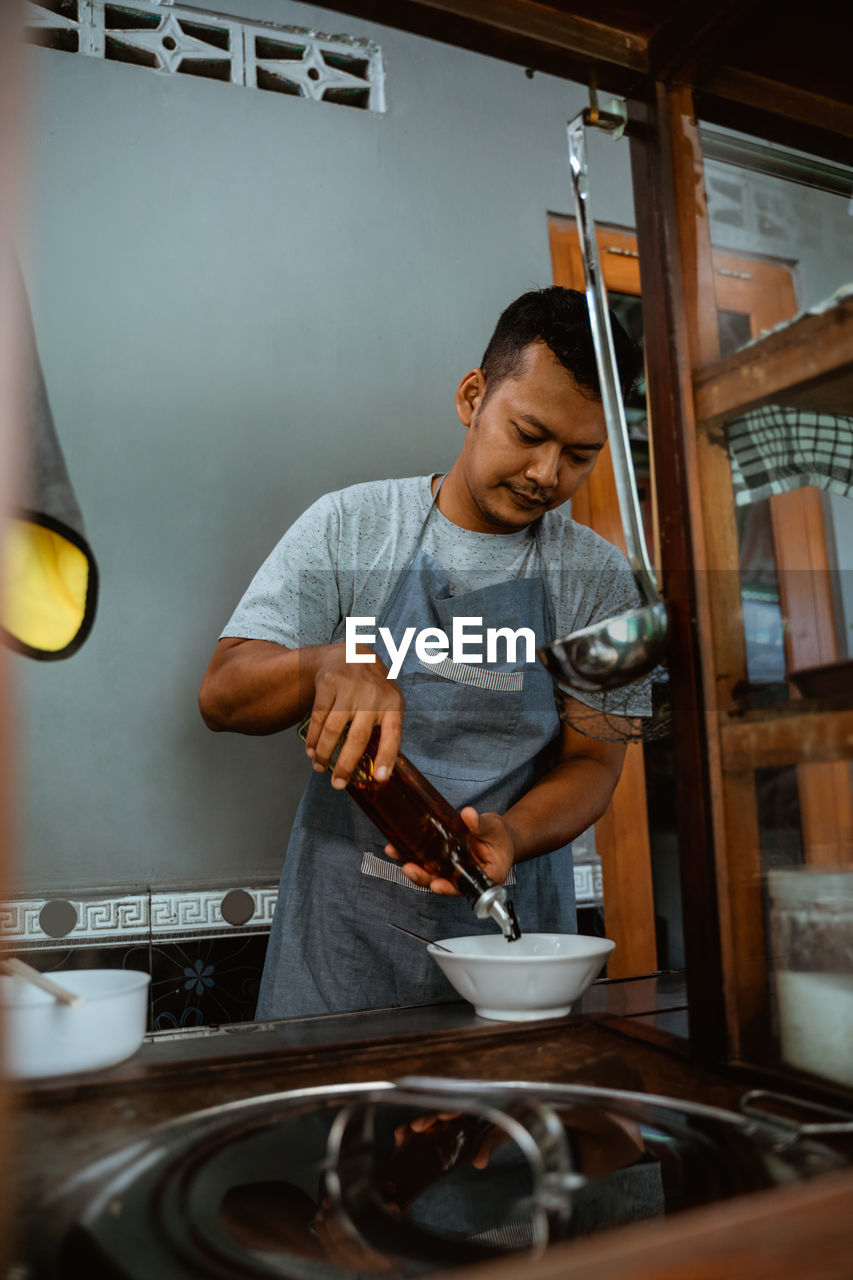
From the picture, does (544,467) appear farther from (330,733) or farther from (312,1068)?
(312,1068)

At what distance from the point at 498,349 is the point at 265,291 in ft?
2.62

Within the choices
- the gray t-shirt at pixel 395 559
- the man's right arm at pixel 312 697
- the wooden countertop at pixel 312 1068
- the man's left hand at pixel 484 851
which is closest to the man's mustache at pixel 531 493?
the gray t-shirt at pixel 395 559

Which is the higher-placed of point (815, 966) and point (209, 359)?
point (209, 359)

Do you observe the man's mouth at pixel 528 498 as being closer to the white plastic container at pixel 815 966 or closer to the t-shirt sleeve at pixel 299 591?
the t-shirt sleeve at pixel 299 591

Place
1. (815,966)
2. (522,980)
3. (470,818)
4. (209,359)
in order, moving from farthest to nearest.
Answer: (209,359)
(470,818)
(522,980)
(815,966)

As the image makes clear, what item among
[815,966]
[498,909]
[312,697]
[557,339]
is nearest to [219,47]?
[557,339]

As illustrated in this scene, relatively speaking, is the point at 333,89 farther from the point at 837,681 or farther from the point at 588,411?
the point at 837,681

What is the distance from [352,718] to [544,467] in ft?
2.29

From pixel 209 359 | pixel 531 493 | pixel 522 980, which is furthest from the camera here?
pixel 209 359

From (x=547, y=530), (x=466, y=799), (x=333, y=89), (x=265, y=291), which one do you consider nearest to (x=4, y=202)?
(x=466, y=799)

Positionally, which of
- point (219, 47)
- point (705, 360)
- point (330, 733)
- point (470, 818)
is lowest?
point (470, 818)

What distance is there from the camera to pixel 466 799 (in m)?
1.61

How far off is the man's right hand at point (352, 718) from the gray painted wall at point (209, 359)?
3.54 ft

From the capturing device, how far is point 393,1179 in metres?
0.64
